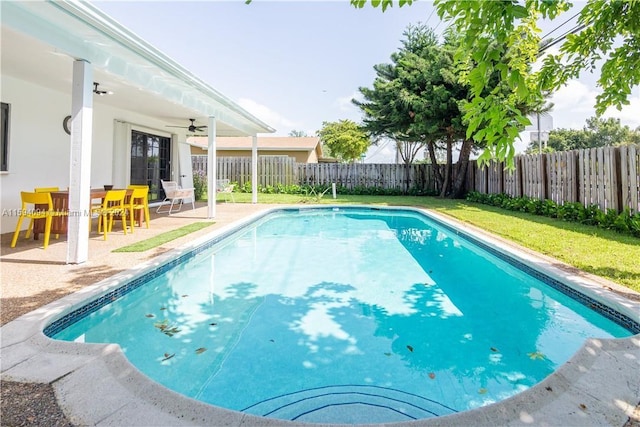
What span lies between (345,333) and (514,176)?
1052cm

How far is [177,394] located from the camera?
1768 mm

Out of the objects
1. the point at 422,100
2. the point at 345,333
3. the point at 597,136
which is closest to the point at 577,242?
the point at 345,333

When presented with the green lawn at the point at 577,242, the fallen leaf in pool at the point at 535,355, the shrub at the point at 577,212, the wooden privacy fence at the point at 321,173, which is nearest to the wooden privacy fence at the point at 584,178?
the shrub at the point at 577,212


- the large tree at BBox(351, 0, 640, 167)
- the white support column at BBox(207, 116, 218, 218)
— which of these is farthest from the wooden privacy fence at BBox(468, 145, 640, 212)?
the white support column at BBox(207, 116, 218, 218)

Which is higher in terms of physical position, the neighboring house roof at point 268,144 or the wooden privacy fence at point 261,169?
the neighboring house roof at point 268,144

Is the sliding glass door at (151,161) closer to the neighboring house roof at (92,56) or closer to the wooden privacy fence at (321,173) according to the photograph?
the neighboring house roof at (92,56)

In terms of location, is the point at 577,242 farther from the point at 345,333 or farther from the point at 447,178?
the point at 447,178

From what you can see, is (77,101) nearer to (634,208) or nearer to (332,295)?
(332,295)

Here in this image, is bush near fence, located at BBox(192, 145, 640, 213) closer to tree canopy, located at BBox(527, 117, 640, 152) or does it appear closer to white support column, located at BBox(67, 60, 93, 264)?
white support column, located at BBox(67, 60, 93, 264)

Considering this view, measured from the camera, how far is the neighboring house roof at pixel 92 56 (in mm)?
3505

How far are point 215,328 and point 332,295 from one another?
4.79 ft

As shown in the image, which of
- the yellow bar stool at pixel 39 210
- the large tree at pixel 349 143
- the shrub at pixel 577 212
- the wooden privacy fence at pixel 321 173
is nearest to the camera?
the yellow bar stool at pixel 39 210

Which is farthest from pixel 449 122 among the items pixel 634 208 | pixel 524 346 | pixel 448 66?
pixel 524 346

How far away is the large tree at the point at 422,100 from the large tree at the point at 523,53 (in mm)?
9789
